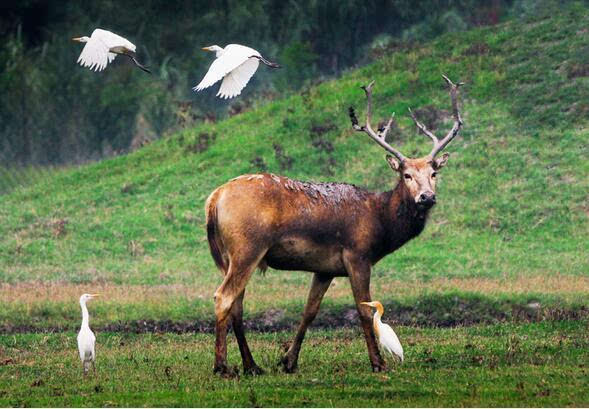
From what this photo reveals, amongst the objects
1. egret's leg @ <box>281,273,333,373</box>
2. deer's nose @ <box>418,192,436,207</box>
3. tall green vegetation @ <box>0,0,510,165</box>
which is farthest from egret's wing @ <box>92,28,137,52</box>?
tall green vegetation @ <box>0,0,510,165</box>

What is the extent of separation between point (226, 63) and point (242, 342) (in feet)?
12.4

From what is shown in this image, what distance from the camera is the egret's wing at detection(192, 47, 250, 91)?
17.1 m

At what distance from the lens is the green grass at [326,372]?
545 inches

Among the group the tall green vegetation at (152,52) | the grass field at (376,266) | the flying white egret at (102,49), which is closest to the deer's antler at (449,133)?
the grass field at (376,266)

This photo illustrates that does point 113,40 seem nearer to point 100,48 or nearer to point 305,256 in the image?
point 100,48

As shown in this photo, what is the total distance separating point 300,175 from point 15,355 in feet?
53.5

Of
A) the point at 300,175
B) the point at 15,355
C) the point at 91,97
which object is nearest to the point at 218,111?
the point at 91,97

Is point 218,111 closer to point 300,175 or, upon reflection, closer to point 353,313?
point 300,175

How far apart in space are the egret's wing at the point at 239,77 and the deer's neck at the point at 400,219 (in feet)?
8.58

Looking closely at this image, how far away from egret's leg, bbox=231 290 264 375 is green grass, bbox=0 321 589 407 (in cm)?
19

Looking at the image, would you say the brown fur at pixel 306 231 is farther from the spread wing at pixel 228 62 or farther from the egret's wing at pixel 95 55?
the egret's wing at pixel 95 55

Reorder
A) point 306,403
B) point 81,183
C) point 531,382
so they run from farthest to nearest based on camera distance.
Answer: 1. point 81,183
2. point 531,382
3. point 306,403

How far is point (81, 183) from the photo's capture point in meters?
36.8

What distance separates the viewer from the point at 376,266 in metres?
27.2
